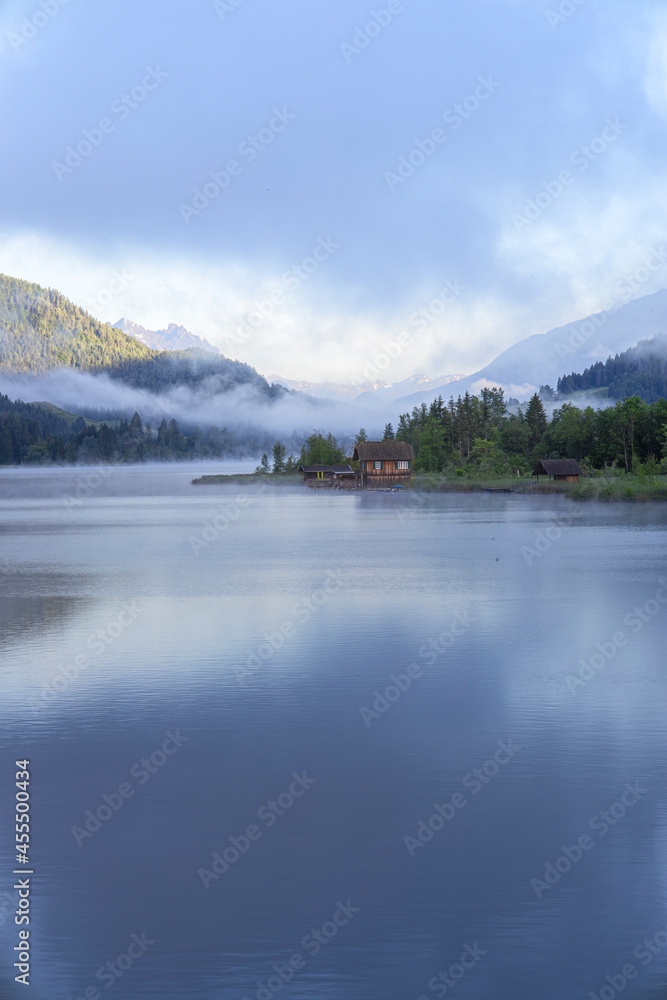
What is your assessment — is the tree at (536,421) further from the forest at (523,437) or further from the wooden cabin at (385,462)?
the wooden cabin at (385,462)

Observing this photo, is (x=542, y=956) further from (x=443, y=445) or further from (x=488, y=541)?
(x=443, y=445)

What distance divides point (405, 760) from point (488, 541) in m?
40.9

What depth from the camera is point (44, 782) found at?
14.3 metres

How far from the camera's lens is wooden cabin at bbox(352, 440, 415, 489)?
487 feet

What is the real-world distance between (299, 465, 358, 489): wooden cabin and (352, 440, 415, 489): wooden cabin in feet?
14.0

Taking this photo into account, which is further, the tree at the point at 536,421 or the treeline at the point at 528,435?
the tree at the point at 536,421

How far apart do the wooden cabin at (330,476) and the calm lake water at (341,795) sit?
124394mm

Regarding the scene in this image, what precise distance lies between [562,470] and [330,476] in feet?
203

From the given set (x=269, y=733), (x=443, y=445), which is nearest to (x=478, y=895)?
(x=269, y=733)

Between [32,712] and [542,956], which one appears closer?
[542,956]

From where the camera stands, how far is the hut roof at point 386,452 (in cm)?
14838

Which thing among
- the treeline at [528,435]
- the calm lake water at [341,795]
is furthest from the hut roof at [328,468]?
the calm lake water at [341,795]

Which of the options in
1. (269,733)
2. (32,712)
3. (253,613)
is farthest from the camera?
(253,613)

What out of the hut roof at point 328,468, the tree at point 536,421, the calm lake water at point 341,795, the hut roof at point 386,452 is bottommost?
the calm lake water at point 341,795
